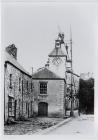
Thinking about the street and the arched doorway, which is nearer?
the street

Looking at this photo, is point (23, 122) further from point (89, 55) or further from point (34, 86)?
point (89, 55)

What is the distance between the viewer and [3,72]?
14.8 feet

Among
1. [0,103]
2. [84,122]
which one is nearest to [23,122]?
[0,103]

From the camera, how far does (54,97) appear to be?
4.52 metres

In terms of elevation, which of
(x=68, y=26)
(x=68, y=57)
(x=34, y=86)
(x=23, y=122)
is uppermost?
(x=68, y=26)

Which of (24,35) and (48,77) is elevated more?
(24,35)

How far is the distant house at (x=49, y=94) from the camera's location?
452 cm

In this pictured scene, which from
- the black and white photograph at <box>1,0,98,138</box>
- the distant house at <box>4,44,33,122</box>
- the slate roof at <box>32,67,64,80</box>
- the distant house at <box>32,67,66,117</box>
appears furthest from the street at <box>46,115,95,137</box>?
the slate roof at <box>32,67,64,80</box>

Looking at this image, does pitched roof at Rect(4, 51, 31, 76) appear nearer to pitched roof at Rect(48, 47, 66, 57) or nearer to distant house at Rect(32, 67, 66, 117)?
distant house at Rect(32, 67, 66, 117)

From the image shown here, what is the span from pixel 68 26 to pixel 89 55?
1.19 ft

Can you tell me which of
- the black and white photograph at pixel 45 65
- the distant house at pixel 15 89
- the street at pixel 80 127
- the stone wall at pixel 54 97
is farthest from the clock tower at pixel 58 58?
the street at pixel 80 127

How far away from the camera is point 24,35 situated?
14.9 feet

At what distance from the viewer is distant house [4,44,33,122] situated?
450cm

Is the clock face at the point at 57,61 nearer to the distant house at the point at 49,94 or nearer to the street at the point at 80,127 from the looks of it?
the distant house at the point at 49,94
